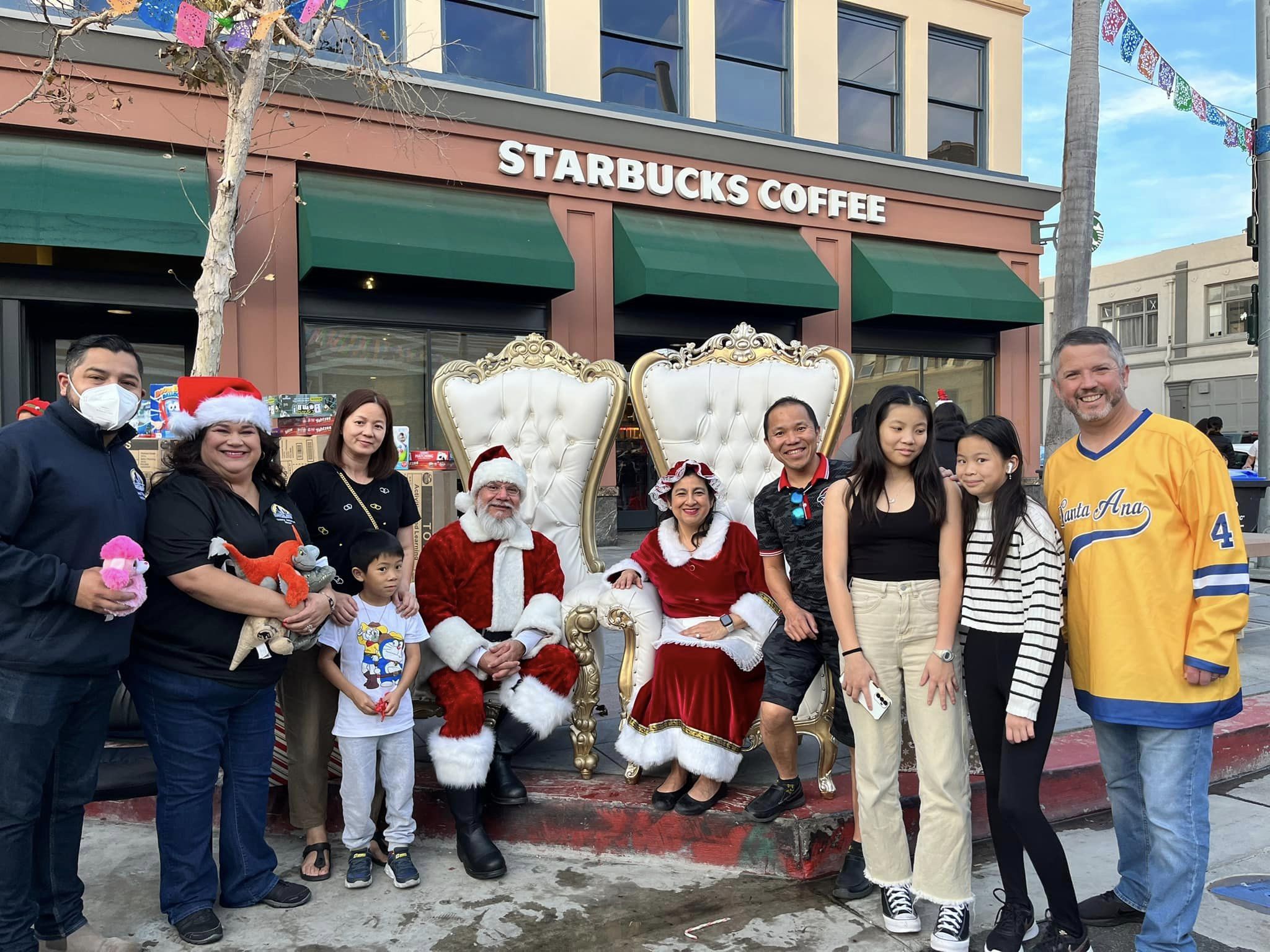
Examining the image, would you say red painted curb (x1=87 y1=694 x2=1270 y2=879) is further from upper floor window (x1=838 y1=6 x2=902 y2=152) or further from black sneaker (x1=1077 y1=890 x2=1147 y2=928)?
upper floor window (x1=838 y1=6 x2=902 y2=152)

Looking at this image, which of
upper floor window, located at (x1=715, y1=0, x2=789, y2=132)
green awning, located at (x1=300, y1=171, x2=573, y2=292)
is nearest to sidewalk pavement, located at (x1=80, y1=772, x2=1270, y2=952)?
green awning, located at (x1=300, y1=171, x2=573, y2=292)

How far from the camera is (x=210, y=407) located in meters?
2.76

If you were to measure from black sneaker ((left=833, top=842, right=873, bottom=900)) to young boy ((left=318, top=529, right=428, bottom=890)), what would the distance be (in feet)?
4.99

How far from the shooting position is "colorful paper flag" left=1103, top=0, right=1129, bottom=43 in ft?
30.3

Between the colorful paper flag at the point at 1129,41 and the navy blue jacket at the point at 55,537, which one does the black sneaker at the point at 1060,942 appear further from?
the colorful paper flag at the point at 1129,41

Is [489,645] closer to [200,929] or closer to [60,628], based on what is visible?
[200,929]

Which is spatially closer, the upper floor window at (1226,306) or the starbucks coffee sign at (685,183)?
the starbucks coffee sign at (685,183)

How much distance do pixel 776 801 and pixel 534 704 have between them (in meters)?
1.01

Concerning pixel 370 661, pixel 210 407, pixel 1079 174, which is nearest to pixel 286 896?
pixel 370 661

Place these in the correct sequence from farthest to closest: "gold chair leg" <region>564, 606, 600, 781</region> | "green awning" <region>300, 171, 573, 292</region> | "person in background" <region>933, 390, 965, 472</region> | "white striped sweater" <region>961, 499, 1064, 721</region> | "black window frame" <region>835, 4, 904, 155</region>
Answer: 1. "black window frame" <region>835, 4, 904, 155</region>
2. "green awning" <region>300, 171, 573, 292</region>
3. "person in background" <region>933, 390, 965, 472</region>
4. "gold chair leg" <region>564, 606, 600, 781</region>
5. "white striped sweater" <region>961, 499, 1064, 721</region>

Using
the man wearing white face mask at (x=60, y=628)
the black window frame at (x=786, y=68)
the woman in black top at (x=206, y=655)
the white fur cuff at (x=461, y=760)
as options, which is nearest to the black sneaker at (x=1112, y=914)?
the white fur cuff at (x=461, y=760)

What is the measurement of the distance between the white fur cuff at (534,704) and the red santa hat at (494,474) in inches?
32.7

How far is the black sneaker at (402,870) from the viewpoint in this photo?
3.02m

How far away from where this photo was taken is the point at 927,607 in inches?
104
